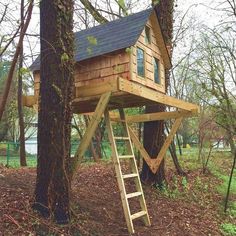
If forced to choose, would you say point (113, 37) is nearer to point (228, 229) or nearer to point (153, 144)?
point (153, 144)

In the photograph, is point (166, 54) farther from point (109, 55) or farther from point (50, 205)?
point (50, 205)

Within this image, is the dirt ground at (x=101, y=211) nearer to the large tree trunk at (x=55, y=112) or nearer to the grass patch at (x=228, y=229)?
the grass patch at (x=228, y=229)

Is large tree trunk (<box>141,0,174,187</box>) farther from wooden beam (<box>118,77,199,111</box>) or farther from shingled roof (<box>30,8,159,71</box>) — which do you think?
shingled roof (<box>30,8,159,71</box>)

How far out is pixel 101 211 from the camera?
21.3 ft

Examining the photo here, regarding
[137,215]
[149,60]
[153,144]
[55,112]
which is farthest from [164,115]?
[55,112]

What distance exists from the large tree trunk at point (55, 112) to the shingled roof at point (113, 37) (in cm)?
71

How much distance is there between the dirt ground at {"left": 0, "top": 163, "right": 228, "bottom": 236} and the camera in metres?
5.17

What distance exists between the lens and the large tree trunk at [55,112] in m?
5.35

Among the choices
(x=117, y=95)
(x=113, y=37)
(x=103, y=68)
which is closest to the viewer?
(x=117, y=95)

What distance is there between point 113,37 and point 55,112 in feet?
7.71

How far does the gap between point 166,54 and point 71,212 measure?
13.6 feet

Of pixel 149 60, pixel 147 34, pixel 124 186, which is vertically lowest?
pixel 124 186

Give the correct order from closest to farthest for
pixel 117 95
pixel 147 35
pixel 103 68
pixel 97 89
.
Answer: pixel 97 89 → pixel 117 95 → pixel 103 68 → pixel 147 35

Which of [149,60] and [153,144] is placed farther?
[153,144]
